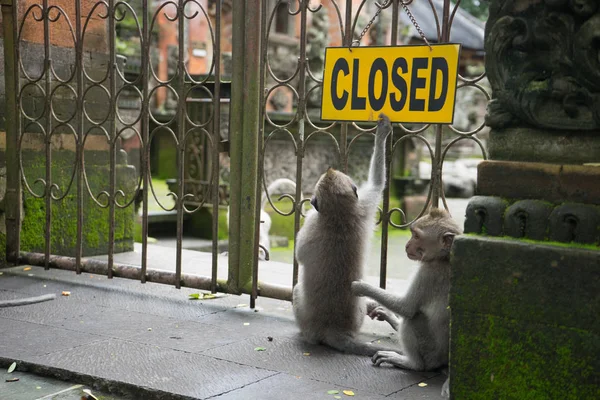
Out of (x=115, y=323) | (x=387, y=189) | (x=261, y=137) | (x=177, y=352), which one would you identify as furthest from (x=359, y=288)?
(x=115, y=323)

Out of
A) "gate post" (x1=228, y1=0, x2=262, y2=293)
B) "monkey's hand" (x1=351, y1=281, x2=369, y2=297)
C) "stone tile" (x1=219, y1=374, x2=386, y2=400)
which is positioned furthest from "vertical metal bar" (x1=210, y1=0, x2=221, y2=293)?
"stone tile" (x1=219, y1=374, x2=386, y2=400)

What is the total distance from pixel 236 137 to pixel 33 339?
1965mm

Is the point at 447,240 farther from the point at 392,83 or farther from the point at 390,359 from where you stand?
the point at 392,83

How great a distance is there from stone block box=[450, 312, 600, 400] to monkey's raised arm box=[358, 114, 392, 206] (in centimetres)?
149

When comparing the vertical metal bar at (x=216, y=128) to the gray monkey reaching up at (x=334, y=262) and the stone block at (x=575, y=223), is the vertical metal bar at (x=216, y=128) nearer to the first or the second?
the gray monkey reaching up at (x=334, y=262)

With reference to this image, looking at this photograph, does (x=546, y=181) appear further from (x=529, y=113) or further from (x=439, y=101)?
(x=439, y=101)

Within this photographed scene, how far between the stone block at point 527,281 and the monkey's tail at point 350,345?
1188 mm

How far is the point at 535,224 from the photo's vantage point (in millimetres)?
2965

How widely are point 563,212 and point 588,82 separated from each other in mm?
525

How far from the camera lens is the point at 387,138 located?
4664mm

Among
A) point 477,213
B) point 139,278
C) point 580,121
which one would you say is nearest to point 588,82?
point 580,121

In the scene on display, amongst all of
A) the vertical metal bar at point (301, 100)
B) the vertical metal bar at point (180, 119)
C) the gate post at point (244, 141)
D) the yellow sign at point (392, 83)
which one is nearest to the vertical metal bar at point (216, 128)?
the gate post at point (244, 141)

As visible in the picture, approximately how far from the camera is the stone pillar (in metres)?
2.84

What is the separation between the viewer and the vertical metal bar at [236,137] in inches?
205
